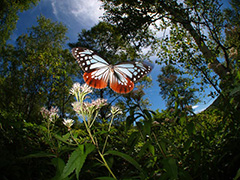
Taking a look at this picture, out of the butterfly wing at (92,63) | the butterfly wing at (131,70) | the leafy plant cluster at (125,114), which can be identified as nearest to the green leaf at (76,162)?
the leafy plant cluster at (125,114)

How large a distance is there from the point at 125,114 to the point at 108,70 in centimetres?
131

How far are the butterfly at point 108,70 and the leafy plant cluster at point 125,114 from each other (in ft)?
1.44

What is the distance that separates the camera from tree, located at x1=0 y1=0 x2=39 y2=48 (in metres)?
10.6

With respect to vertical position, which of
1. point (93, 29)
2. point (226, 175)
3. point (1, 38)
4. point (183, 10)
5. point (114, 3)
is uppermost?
point (1, 38)

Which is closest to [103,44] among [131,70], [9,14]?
[9,14]

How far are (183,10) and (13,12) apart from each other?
12.7 meters

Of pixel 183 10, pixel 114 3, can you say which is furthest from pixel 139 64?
pixel 114 3

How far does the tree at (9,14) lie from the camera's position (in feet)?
34.9

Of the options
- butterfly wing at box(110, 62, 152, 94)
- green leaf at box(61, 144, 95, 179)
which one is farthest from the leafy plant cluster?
butterfly wing at box(110, 62, 152, 94)

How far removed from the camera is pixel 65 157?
3.43ft

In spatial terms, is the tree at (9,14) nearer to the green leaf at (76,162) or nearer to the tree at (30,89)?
the tree at (30,89)

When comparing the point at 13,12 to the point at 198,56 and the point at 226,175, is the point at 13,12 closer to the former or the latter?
the point at 198,56

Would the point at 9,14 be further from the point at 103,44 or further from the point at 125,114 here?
the point at 125,114

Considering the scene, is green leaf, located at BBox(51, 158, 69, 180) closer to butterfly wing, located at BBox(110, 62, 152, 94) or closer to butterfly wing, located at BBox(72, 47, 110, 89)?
butterfly wing, located at BBox(72, 47, 110, 89)
